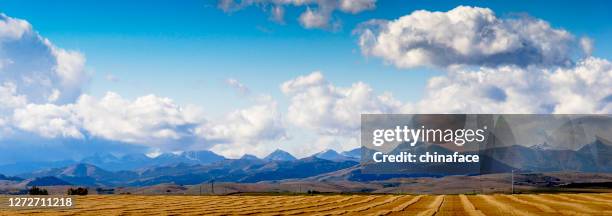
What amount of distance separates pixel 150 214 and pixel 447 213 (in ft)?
88.7

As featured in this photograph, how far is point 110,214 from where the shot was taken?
6141cm

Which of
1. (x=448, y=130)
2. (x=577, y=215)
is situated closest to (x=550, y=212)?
(x=577, y=215)

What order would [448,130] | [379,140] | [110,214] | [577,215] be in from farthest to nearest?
[448,130] < [379,140] < [110,214] < [577,215]

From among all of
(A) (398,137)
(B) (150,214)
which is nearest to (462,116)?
(A) (398,137)

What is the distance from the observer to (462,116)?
17600 centimetres

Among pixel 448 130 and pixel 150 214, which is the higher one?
pixel 448 130

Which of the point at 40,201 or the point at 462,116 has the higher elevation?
the point at 462,116

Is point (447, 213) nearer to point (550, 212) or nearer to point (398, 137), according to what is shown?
point (550, 212)

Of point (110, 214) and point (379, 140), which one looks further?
point (379, 140)

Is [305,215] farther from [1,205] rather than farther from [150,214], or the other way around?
[1,205]

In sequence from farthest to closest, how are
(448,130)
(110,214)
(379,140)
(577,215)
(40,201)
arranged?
1. (448,130)
2. (379,140)
3. (40,201)
4. (110,214)
5. (577,215)

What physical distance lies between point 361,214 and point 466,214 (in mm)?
9408

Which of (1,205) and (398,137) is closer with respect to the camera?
(1,205)

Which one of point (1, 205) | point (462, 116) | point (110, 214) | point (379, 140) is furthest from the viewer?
point (462, 116)
